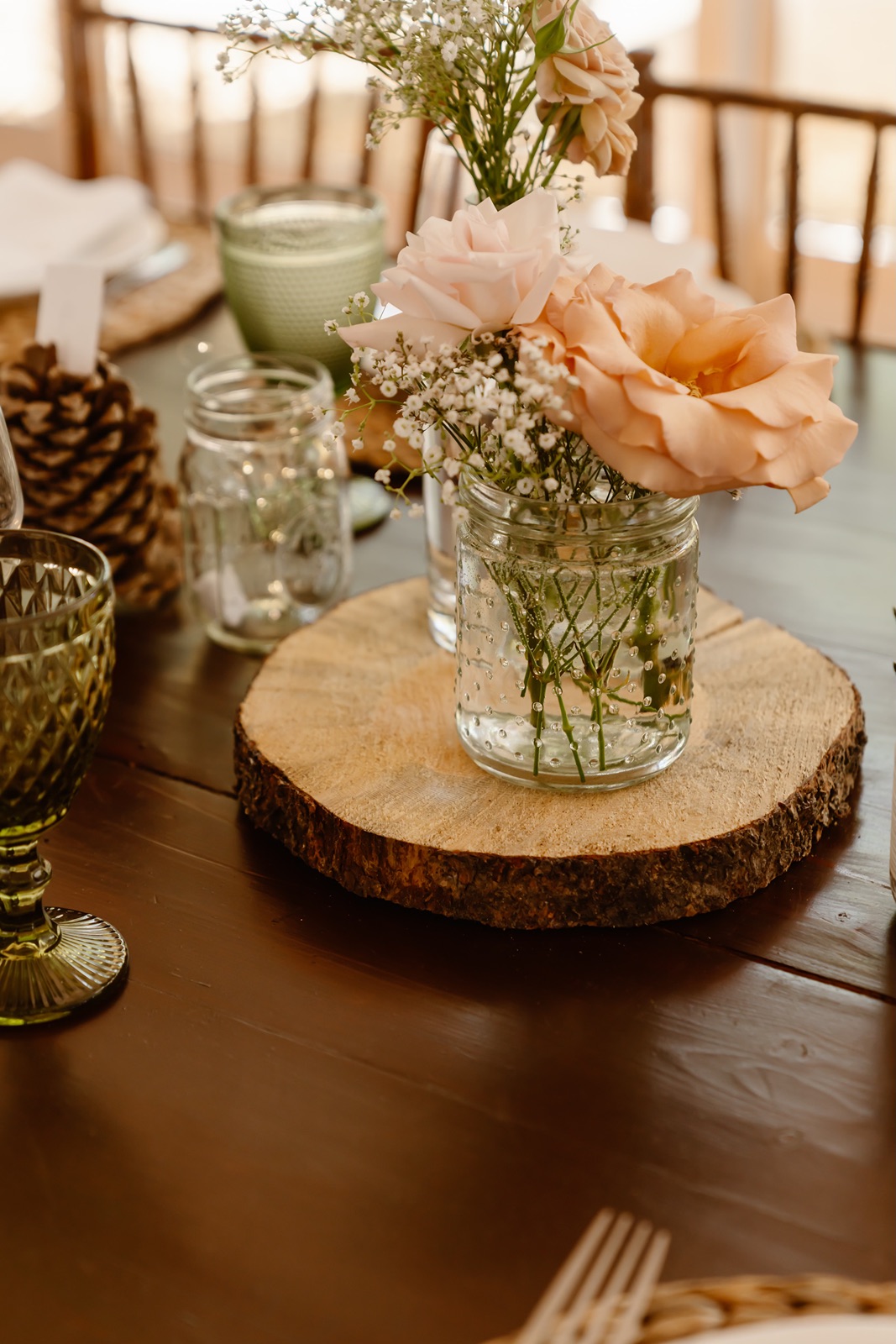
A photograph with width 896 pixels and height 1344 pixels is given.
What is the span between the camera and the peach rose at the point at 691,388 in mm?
660

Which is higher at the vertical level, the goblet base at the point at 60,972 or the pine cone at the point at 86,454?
the pine cone at the point at 86,454

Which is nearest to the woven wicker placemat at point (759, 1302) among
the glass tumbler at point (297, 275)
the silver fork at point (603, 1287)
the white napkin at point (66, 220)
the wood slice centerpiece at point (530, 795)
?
the silver fork at point (603, 1287)

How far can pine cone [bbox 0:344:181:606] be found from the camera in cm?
106

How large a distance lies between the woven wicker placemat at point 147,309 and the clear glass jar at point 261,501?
49 centimetres

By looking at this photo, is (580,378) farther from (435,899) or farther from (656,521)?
(435,899)

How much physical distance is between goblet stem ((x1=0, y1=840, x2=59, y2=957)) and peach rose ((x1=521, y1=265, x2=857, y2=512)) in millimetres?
358

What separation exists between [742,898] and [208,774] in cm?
36

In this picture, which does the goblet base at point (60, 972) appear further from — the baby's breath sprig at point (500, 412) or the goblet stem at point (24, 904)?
the baby's breath sprig at point (500, 412)

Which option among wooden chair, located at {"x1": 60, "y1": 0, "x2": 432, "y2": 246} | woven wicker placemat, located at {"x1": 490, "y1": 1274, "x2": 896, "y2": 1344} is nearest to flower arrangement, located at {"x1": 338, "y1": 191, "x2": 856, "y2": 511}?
woven wicker placemat, located at {"x1": 490, "y1": 1274, "x2": 896, "y2": 1344}

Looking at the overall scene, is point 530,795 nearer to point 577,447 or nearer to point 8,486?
point 577,447

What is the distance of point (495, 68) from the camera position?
0.81 meters

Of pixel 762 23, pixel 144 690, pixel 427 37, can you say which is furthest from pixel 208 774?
pixel 762 23

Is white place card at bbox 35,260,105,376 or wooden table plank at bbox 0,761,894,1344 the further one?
white place card at bbox 35,260,105,376

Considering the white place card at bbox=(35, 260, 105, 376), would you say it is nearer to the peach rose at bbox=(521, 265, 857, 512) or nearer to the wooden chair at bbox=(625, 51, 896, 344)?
the peach rose at bbox=(521, 265, 857, 512)
